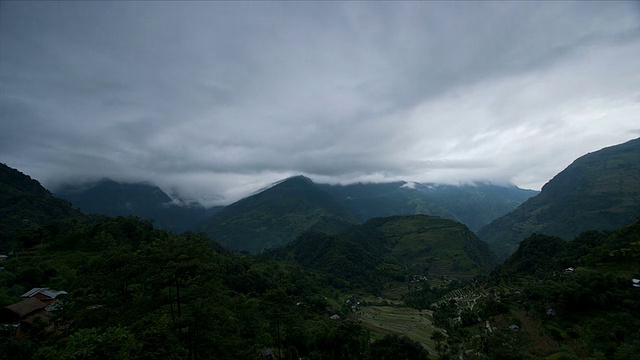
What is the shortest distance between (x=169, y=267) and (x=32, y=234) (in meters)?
75.4

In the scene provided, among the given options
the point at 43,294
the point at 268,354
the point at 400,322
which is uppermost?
the point at 43,294

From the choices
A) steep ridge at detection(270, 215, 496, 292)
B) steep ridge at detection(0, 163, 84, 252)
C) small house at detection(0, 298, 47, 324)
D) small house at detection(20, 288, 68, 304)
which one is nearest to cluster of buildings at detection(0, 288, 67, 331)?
small house at detection(0, 298, 47, 324)

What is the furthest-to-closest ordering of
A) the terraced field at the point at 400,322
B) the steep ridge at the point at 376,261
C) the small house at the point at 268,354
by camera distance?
the steep ridge at the point at 376,261 < the terraced field at the point at 400,322 < the small house at the point at 268,354

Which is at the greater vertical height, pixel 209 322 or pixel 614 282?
pixel 209 322

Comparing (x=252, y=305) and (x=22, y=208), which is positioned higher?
(x=22, y=208)

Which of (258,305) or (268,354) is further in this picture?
(268,354)

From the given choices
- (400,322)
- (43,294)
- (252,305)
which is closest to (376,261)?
(400,322)

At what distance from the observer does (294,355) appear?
129 ft

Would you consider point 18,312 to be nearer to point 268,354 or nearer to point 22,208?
point 268,354

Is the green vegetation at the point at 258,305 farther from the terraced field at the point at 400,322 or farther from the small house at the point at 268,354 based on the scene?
the terraced field at the point at 400,322

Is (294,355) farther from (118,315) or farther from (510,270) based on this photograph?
(510,270)

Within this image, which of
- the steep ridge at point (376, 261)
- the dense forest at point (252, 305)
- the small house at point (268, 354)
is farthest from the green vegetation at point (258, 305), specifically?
the steep ridge at point (376, 261)

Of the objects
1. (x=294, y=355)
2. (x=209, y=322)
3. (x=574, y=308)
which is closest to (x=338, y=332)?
(x=294, y=355)

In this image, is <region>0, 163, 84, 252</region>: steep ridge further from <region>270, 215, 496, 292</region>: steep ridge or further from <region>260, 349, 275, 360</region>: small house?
<region>270, 215, 496, 292</region>: steep ridge
